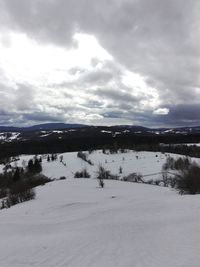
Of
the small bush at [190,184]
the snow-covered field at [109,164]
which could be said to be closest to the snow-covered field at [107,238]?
the small bush at [190,184]

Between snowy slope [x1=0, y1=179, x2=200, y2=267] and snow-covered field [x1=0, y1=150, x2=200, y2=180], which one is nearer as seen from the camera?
snowy slope [x1=0, y1=179, x2=200, y2=267]

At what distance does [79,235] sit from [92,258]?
2.66 meters

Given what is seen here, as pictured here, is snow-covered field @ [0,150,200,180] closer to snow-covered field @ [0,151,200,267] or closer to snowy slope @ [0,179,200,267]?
snow-covered field @ [0,151,200,267]

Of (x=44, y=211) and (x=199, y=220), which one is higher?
(x=199, y=220)

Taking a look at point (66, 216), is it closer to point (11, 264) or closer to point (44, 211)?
point (44, 211)

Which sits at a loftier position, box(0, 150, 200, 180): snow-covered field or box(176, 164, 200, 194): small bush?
box(176, 164, 200, 194): small bush

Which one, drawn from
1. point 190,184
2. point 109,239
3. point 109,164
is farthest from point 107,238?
point 109,164

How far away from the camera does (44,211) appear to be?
16.8 meters

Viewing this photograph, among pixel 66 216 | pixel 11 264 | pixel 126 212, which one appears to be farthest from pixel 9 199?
pixel 11 264

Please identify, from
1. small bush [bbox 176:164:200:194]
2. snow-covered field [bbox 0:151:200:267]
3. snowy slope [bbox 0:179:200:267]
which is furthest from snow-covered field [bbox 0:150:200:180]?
snowy slope [bbox 0:179:200:267]

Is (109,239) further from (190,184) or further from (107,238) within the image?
(190,184)

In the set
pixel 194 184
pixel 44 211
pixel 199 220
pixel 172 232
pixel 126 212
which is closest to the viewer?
pixel 172 232

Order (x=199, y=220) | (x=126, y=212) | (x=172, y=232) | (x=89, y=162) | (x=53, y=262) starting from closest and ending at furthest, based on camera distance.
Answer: (x=53, y=262) < (x=172, y=232) < (x=199, y=220) < (x=126, y=212) < (x=89, y=162)

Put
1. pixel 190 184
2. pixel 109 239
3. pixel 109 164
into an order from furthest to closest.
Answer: pixel 109 164 < pixel 190 184 < pixel 109 239
